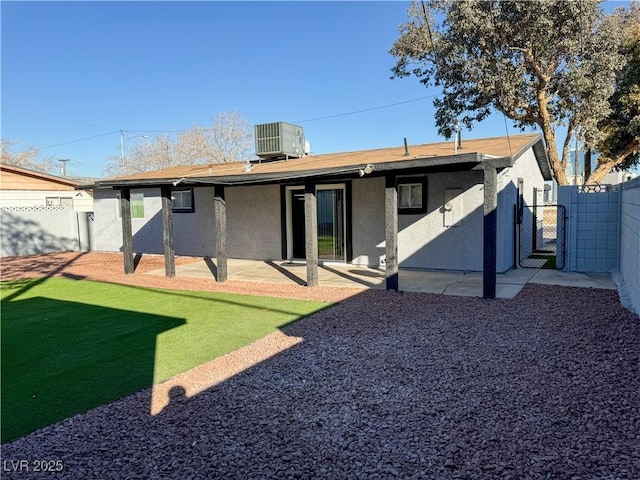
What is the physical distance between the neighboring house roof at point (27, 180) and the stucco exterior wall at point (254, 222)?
27.3 feet

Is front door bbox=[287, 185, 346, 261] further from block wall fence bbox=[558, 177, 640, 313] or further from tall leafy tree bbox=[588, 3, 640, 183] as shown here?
tall leafy tree bbox=[588, 3, 640, 183]

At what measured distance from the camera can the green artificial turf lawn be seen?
3.80m

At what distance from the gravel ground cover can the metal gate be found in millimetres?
5210

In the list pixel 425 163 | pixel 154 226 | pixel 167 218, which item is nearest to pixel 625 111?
pixel 425 163

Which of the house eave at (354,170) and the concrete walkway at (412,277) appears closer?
the house eave at (354,170)

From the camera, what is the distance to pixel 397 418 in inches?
128

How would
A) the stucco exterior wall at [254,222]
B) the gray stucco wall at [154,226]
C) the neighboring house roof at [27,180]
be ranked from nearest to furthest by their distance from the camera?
the stucco exterior wall at [254,222]
the gray stucco wall at [154,226]
the neighboring house roof at [27,180]

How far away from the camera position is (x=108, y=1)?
40.5 ft

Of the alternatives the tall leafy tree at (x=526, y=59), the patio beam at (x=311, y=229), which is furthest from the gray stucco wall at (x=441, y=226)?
the tall leafy tree at (x=526, y=59)

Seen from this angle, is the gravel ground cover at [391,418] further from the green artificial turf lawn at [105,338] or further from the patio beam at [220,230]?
the patio beam at [220,230]

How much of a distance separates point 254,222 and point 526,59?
10010mm

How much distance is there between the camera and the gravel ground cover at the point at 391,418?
2.64 m

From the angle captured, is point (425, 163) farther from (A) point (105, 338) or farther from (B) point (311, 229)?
(A) point (105, 338)

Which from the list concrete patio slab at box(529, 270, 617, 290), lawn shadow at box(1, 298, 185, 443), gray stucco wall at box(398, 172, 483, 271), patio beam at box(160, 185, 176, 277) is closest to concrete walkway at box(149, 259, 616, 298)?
concrete patio slab at box(529, 270, 617, 290)
